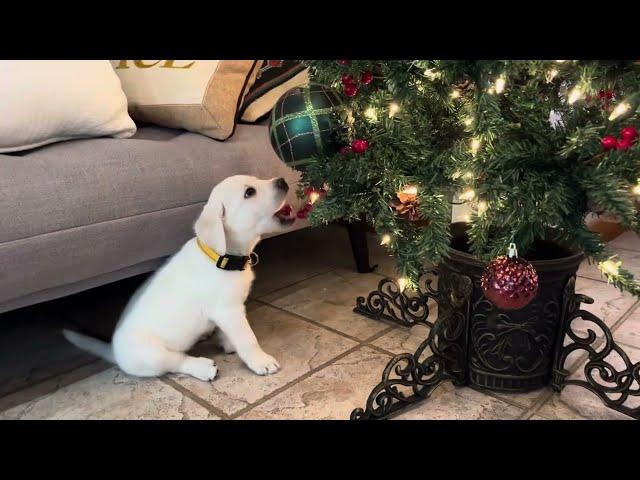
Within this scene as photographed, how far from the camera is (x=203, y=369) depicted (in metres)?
1.28

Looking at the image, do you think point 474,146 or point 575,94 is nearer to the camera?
point 575,94

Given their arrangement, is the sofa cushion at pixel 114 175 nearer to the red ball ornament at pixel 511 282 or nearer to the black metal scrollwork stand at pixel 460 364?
the black metal scrollwork stand at pixel 460 364

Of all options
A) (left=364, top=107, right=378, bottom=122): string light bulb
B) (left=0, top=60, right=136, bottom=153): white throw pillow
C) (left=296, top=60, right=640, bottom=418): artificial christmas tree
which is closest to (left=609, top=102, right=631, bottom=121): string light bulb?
(left=296, top=60, right=640, bottom=418): artificial christmas tree

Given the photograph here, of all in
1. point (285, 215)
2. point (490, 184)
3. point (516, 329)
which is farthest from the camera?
point (285, 215)

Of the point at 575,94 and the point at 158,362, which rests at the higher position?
the point at 575,94

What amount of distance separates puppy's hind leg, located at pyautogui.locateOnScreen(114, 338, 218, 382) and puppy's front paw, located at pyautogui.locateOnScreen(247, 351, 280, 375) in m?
0.09

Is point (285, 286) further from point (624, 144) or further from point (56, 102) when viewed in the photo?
→ point (624, 144)

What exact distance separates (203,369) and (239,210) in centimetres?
42

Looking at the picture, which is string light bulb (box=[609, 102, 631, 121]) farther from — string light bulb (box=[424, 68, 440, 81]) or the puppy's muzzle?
the puppy's muzzle

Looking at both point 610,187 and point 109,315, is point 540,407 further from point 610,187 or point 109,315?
point 109,315

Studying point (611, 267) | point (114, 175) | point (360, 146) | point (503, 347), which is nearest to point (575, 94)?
point (611, 267)

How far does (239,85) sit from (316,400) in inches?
38.8
